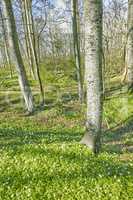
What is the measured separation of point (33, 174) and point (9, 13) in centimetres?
1317

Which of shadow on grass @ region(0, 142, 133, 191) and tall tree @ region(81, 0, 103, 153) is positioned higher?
tall tree @ region(81, 0, 103, 153)

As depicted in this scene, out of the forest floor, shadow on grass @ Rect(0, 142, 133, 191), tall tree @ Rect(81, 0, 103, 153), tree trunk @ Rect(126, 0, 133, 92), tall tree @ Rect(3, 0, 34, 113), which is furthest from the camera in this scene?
tree trunk @ Rect(126, 0, 133, 92)

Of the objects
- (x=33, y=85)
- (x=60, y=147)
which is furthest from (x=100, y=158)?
(x=33, y=85)

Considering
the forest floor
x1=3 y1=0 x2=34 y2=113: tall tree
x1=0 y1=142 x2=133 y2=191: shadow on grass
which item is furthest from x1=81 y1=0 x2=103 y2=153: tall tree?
x1=3 y1=0 x2=34 y2=113: tall tree

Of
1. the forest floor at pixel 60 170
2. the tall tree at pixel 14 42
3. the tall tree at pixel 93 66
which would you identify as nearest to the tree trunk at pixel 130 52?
the tall tree at pixel 14 42

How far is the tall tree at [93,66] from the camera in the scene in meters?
9.75

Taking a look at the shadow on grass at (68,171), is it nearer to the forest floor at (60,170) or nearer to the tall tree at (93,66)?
the forest floor at (60,170)

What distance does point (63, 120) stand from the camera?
18.9 metres

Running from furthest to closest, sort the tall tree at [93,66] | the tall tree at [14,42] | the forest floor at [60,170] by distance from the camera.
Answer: the tall tree at [14,42], the tall tree at [93,66], the forest floor at [60,170]

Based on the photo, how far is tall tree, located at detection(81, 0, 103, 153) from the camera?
975 centimetres

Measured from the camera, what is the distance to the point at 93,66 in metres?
9.91

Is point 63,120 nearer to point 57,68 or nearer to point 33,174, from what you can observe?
point 33,174

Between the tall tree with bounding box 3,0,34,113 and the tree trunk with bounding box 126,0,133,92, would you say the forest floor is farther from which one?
the tall tree with bounding box 3,0,34,113

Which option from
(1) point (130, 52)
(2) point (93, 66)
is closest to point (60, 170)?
(2) point (93, 66)
